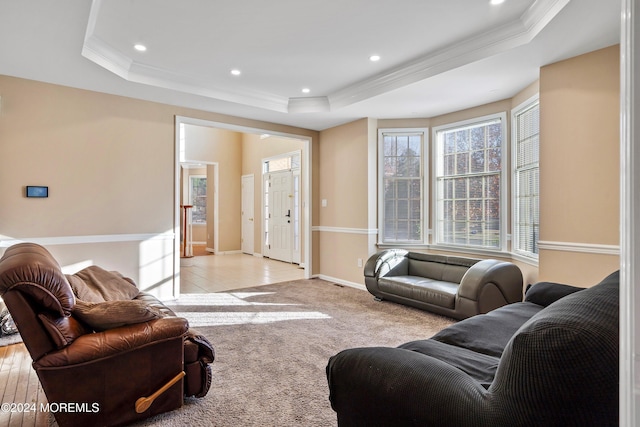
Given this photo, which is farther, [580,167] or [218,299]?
[218,299]

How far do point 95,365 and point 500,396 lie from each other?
73.5 inches

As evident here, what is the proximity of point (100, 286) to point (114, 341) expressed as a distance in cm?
111

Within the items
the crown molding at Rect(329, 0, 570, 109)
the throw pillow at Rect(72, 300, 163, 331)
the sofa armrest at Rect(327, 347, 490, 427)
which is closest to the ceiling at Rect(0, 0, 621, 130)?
the crown molding at Rect(329, 0, 570, 109)

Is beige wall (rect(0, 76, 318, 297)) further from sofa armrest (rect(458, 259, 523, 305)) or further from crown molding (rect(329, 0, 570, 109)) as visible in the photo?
sofa armrest (rect(458, 259, 523, 305))

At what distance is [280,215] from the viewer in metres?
7.97

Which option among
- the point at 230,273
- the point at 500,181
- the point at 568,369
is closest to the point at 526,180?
the point at 500,181

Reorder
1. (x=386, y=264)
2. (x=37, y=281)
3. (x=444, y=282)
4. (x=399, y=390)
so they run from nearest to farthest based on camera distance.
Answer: (x=399, y=390) < (x=37, y=281) < (x=444, y=282) < (x=386, y=264)

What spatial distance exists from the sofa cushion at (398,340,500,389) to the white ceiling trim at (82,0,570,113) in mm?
2382

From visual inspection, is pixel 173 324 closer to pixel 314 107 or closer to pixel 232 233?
pixel 314 107

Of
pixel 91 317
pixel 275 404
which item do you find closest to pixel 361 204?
pixel 275 404

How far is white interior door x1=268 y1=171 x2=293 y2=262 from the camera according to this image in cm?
770

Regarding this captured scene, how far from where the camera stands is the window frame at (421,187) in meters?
5.15

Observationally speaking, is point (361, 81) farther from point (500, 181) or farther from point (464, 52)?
point (500, 181)

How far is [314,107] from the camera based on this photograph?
493 cm
